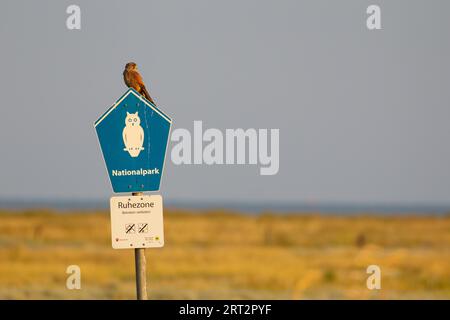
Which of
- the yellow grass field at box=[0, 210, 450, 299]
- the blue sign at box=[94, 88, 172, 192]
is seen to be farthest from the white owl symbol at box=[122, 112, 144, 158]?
the yellow grass field at box=[0, 210, 450, 299]

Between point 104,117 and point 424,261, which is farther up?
point 104,117

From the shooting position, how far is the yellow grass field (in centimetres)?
2145

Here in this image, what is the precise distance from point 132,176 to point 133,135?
0.33 m

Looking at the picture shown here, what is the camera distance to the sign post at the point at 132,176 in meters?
9.11

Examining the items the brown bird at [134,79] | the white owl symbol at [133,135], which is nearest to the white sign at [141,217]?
the white owl symbol at [133,135]

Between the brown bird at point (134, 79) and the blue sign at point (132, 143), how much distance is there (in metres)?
0.97

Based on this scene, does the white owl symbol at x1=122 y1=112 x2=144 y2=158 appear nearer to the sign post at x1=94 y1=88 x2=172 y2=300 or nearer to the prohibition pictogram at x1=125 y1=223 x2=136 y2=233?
the sign post at x1=94 y1=88 x2=172 y2=300

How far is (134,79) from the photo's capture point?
10.4m

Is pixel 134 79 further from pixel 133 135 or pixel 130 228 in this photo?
pixel 130 228

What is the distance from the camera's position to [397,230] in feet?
186

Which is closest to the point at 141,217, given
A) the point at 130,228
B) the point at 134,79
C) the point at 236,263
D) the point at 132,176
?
the point at 130,228
